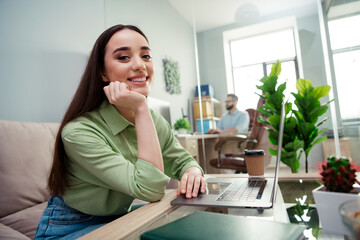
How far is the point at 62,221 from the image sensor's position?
0.77m

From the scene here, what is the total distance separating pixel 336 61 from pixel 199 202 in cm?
329

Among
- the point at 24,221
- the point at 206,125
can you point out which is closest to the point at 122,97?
the point at 24,221

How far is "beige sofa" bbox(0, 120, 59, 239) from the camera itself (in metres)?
1.12

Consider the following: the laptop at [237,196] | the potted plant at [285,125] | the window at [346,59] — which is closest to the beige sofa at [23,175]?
the laptop at [237,196]

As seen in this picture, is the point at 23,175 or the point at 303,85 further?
the point at 303,85

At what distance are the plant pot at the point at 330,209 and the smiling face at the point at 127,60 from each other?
2.13 feet

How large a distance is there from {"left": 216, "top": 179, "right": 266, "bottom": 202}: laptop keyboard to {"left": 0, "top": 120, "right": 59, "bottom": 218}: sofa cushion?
1072 millimetres

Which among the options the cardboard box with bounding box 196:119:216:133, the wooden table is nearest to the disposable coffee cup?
the wooden table

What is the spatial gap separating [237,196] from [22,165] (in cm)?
115

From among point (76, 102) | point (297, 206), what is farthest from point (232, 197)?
point (76, 102)

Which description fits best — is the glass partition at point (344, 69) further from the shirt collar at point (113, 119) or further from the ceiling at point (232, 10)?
the shirt collar at point (113, 119)

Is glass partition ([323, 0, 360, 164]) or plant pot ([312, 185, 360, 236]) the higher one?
glass partition ([323, 0, 360, 164])

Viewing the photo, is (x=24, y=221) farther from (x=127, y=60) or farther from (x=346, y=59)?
(x=346, y=59)

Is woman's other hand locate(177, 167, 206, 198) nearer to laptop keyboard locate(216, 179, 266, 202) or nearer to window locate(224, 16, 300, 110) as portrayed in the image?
laptop keyboard locate(216, 179, 266, 202)
